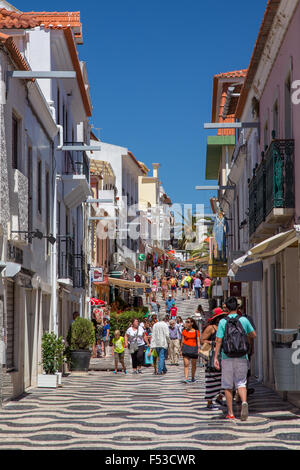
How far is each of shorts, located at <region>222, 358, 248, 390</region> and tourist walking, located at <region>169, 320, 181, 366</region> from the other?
16782mm

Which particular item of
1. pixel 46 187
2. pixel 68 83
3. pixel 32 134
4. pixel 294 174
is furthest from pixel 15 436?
pixel 68 83

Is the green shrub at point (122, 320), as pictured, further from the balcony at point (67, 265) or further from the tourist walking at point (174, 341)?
the balcony at point (67, 265)

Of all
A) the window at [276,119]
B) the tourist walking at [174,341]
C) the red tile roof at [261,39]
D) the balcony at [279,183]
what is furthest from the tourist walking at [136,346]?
the balcony at [279,183]

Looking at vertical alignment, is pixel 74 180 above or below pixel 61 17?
below

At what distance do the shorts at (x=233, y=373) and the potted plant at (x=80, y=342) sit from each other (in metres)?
11.2

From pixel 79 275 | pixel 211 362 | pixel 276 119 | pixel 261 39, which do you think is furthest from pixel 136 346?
pixel 261 39

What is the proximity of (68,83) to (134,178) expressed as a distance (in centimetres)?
4017

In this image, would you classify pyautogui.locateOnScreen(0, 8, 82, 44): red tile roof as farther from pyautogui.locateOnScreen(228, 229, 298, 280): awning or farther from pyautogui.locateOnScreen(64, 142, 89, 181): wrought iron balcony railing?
pyautogui.locateOnScreen(228, 229, 298, 280): awning

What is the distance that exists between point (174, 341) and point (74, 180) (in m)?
7.20

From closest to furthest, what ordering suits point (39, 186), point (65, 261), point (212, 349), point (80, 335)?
1. point (212, 349)
2. point (39, 186)
3. point (80, 335)
4. point (65, 261)

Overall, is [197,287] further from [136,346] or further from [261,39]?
[261,39]

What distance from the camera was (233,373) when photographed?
12.1 m

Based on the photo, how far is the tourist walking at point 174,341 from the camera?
2891cm

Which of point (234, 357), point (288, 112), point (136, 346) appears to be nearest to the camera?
point (234, 357)
